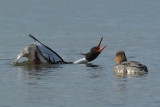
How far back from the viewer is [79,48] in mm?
24562

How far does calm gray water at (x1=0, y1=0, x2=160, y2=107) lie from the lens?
47.4 feet

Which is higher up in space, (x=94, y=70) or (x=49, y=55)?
(x=49, y=55)

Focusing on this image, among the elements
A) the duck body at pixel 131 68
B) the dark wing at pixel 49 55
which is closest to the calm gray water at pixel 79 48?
the duck body at pixel 131 68

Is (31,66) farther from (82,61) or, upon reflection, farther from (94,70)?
(94,70)

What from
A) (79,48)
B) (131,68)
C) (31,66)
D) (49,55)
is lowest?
(131,68)

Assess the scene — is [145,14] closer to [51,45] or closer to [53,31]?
[53,31]

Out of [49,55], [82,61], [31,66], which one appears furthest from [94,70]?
[49,55]

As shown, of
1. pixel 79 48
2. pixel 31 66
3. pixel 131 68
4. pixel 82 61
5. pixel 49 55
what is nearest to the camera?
pixel 131 68

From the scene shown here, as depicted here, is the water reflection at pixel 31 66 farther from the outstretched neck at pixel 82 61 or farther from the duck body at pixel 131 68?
the duck body at pixel 131 68

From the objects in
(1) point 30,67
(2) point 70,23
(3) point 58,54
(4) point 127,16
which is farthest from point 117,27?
(1) point 30,67

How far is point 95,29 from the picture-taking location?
3072 centimetres

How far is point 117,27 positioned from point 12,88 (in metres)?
15.9

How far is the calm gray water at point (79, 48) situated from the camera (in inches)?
569

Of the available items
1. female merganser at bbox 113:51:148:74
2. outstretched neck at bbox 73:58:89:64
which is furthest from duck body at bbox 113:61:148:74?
outstretched neck at bbox 73:58:89:64
